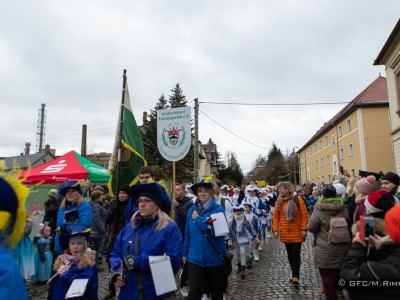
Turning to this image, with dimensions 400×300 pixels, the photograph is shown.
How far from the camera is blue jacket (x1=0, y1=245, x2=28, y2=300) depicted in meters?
1.47

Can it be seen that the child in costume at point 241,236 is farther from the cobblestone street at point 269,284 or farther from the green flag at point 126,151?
the green flag at point 126,151

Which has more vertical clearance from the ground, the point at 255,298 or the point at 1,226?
the point at 1,226

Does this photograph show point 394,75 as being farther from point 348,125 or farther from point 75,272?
point 75,272

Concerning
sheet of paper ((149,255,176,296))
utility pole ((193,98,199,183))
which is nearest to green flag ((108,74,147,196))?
sheet of paper ((149,255,176,296))

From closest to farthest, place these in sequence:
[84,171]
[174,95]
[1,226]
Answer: [1,226]
[84,171]
[174,95]

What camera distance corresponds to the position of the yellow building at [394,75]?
733 inches

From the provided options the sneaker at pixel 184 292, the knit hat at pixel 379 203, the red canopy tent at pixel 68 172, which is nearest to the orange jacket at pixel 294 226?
the sneaker at pixel 184 292

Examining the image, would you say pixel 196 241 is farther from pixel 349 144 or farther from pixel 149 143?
pixel 349 144

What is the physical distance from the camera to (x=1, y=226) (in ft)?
5.48

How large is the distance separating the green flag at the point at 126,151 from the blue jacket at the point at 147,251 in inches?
84.9

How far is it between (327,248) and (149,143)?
106ft

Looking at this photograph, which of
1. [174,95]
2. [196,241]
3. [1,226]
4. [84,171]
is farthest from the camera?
[174,95]

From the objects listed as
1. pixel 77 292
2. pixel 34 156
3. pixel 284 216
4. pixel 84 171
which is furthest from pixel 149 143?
pixel 77 292

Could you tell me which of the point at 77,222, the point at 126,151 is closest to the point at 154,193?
the point at 77,222
